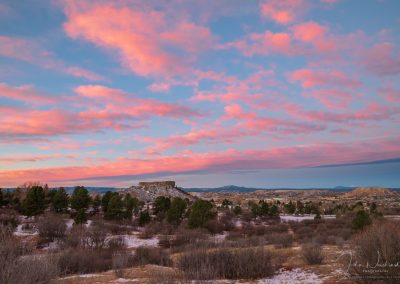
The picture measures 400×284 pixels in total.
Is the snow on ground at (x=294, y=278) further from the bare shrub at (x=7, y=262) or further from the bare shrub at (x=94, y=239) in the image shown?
the bare shrub at (x=94, y=239)

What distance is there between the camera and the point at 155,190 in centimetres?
11806

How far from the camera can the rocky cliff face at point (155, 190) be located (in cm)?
10762

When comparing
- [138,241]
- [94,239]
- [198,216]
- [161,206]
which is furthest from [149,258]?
[161,206]

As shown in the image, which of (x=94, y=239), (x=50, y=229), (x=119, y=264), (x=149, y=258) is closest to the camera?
(x=119, y=264)

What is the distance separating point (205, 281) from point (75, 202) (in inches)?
1788

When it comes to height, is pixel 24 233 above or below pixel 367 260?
below

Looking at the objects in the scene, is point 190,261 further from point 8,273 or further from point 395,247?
point 8,273

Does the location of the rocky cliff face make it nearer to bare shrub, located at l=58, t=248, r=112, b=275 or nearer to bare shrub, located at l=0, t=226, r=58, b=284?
bare shrub, located at l=58, t=248, r=112, b=275

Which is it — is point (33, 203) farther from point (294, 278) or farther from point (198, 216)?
point (294, 278)

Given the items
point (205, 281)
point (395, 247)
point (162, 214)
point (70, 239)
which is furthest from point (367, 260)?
point (162, 214)

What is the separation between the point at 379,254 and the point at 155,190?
109822mm

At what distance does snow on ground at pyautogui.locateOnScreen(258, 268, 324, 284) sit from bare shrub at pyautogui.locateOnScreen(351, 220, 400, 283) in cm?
144

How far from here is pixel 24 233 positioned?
119ft
